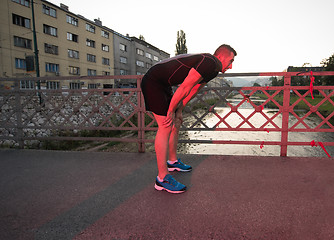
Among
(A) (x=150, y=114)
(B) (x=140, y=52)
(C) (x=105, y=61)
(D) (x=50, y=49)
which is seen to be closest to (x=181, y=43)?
(B) (x=140, y=52)

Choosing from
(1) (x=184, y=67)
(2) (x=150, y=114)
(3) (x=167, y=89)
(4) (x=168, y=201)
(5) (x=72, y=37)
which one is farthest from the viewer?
(5) (x=72, y=37)

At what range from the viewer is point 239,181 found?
2.45 meters

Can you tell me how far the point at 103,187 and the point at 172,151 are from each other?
3.27ft

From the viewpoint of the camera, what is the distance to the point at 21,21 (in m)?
22.1

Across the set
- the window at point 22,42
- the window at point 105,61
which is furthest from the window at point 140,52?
the window at point 22,42

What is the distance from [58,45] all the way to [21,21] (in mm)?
5014

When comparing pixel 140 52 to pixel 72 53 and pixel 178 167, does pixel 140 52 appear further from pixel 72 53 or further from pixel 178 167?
pixel 178 167

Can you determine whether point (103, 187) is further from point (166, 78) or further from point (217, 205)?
point (166, 78)

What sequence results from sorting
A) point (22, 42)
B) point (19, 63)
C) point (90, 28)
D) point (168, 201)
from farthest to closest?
point (90, 28)
point (22, 42)
point (19, 63)
point (168, 201)

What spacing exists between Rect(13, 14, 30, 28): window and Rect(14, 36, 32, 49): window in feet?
4.96

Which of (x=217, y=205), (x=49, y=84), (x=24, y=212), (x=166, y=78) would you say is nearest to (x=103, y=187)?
(x=24, y=212)

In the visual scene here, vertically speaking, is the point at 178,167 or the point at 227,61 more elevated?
the point at 227,61

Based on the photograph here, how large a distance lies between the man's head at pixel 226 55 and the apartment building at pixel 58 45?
50.0ft

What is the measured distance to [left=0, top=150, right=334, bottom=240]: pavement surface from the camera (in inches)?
A: 60.7
